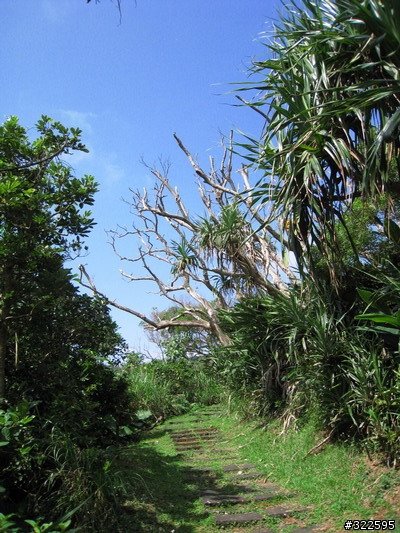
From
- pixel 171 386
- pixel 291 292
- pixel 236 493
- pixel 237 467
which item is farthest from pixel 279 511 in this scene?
pixel 171 386

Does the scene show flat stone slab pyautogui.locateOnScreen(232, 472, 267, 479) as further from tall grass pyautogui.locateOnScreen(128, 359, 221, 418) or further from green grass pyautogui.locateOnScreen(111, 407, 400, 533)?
tall grass pyautogui.locateOnScreen(128, 359, 221, 418)

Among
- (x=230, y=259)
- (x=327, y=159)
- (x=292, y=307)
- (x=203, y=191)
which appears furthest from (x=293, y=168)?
(x=203, y=191)

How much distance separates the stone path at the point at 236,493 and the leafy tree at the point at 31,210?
96.5 inches

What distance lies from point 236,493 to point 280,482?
586mm

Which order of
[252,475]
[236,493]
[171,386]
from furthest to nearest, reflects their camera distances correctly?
[171,386] → [252,475] → [236,493]

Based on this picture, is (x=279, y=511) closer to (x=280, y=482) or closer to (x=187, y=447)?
(x=280, y=482)

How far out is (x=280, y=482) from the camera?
18.3 ft

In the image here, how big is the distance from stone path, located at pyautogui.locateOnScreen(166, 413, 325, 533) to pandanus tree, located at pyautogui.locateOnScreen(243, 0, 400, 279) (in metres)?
2.59

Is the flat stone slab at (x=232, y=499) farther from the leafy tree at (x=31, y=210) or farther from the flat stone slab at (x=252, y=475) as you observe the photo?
the leafy tree at (x=31, y=210)

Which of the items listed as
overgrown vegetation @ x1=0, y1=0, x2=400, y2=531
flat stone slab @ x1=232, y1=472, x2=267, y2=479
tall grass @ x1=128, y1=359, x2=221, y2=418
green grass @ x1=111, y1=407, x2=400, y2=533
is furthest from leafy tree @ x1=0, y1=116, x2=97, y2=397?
tall grass @ x1=128, y1=359, x2=221, y2=418

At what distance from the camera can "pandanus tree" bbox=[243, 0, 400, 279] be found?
4.72 m

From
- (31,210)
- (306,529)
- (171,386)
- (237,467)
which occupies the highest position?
(31,210)

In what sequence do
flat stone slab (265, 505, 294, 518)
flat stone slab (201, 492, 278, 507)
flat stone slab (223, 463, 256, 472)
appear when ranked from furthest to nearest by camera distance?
flat stone slab (223, 463, 256, 472) → flat stone slab (201, 492, 278, 507) → flat stone slab (265, 505, 294, 518)

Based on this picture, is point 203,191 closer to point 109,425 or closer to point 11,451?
point 109,425
